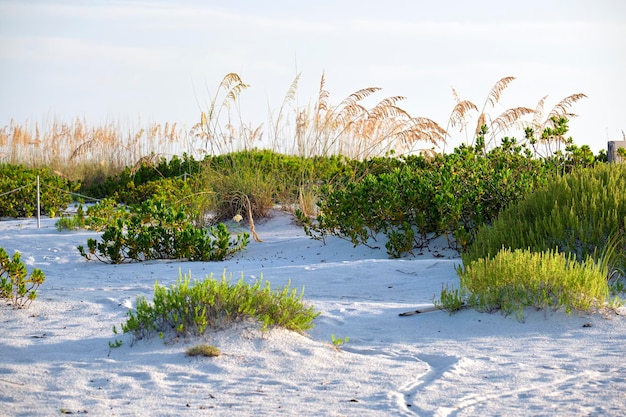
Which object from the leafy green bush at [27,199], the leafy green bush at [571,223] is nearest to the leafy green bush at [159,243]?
the leafy green bush at [571,223]

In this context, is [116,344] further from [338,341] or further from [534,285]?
[534,285]

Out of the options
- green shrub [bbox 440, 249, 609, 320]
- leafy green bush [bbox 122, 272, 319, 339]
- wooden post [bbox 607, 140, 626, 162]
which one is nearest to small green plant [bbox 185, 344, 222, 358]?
leafy green bush [bbox 122, 272, 319, 339]

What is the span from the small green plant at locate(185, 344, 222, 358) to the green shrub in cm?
210

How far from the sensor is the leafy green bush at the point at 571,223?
24.8ft

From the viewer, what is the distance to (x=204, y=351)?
495 centimetres

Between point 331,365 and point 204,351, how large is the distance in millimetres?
796

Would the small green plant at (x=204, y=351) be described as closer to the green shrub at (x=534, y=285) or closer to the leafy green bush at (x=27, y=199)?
the green shrub at (x=534, y=285)

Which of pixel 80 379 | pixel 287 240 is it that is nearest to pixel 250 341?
pixel 80 379

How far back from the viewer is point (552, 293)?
6102 mm

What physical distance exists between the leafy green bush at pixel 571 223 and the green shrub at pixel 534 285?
1271 millimetres

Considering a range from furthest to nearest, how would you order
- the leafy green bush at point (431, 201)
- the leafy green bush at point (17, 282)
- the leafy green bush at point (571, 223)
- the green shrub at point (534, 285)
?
1. the leafy green bush at point (431, 201)
2. the leafy green bush at point (571, 223)
3. the leafy green bush at point (17, 282)
4. the green shrub at point (534, 285)

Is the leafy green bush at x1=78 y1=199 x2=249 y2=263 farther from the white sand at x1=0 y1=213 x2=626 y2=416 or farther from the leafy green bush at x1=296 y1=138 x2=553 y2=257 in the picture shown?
the white sand at x1=0 y1=213 x2=626 y2=416

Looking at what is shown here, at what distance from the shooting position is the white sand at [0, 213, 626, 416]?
4152 millimetres

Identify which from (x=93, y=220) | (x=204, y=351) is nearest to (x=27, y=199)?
(x=93, y=220)
